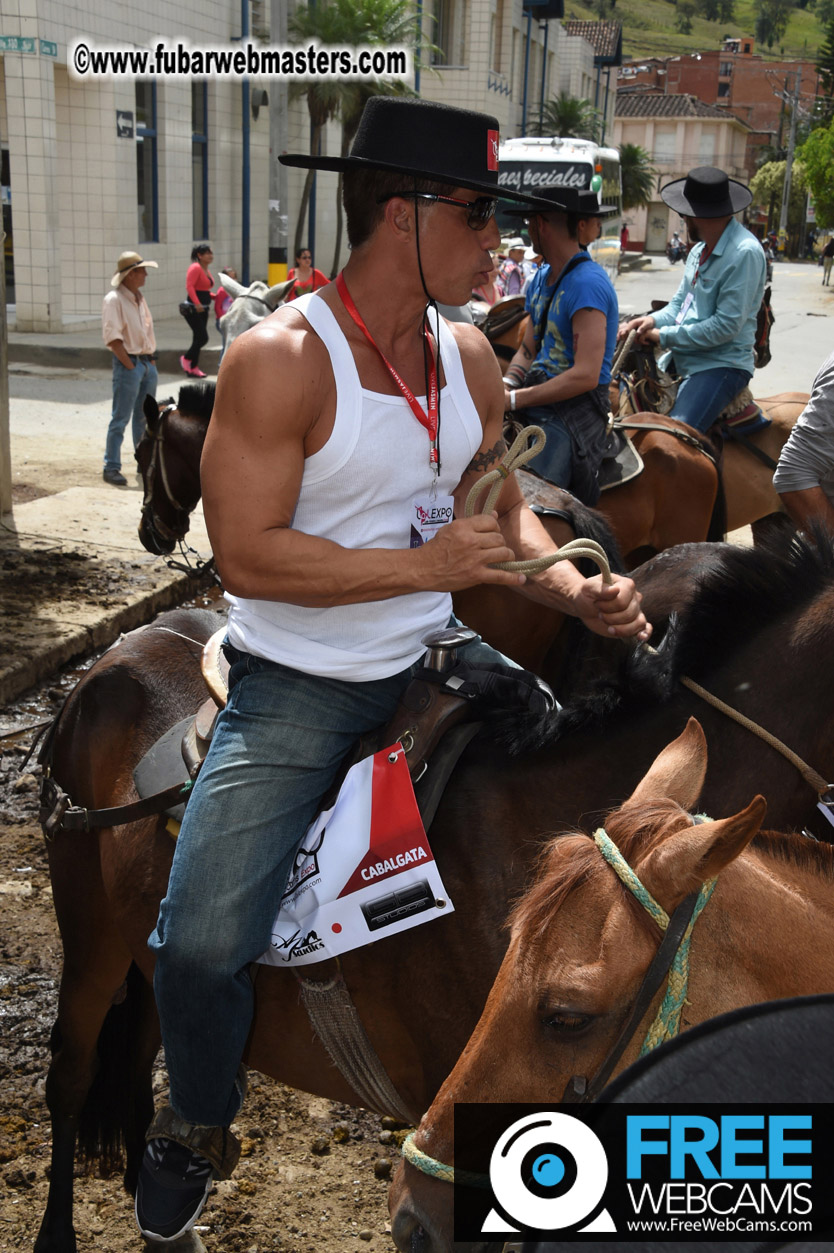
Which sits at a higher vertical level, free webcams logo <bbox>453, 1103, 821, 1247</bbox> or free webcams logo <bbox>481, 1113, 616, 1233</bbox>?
free webcams logo <bbox>453, 1103, 821, 1247</bbox>

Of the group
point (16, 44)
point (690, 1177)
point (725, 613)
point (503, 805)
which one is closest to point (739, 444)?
point (725, 613)

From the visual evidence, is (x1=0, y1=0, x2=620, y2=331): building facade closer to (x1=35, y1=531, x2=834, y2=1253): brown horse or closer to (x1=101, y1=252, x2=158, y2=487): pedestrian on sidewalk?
(x1=101, y1=252, x2=158, y2=487): pedestrian on sidewalk

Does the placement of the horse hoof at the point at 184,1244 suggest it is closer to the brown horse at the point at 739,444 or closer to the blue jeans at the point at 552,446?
the blue jeans at the point at 552,446

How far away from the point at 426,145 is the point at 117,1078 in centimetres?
249

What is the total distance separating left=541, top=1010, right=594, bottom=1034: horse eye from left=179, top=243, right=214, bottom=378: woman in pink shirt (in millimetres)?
15023

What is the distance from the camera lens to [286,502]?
210cm

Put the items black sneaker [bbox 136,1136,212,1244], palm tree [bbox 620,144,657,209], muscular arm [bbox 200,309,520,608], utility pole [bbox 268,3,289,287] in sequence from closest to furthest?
muscular arm [bbox 200,309,520,608] → black sneaker [bbox 136,1136,212,1244] → utility pole [bbox 268,3,289,287] → palm tree [bbox 620,144,657,209]

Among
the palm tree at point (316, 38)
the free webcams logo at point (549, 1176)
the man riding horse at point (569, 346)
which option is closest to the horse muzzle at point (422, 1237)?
the free webcams logo at point (549, 1176)

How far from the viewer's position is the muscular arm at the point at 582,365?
5.48 meters

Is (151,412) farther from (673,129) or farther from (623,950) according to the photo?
(673,129)

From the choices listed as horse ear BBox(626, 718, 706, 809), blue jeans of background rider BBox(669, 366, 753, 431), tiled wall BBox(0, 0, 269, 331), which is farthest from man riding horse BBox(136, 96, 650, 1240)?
tiled wall BBox(0, 0, 269, 331)

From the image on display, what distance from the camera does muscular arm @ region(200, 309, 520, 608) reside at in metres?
2.06

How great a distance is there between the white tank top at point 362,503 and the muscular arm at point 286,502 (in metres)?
0.05

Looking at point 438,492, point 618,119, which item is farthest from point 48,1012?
point 618,119
